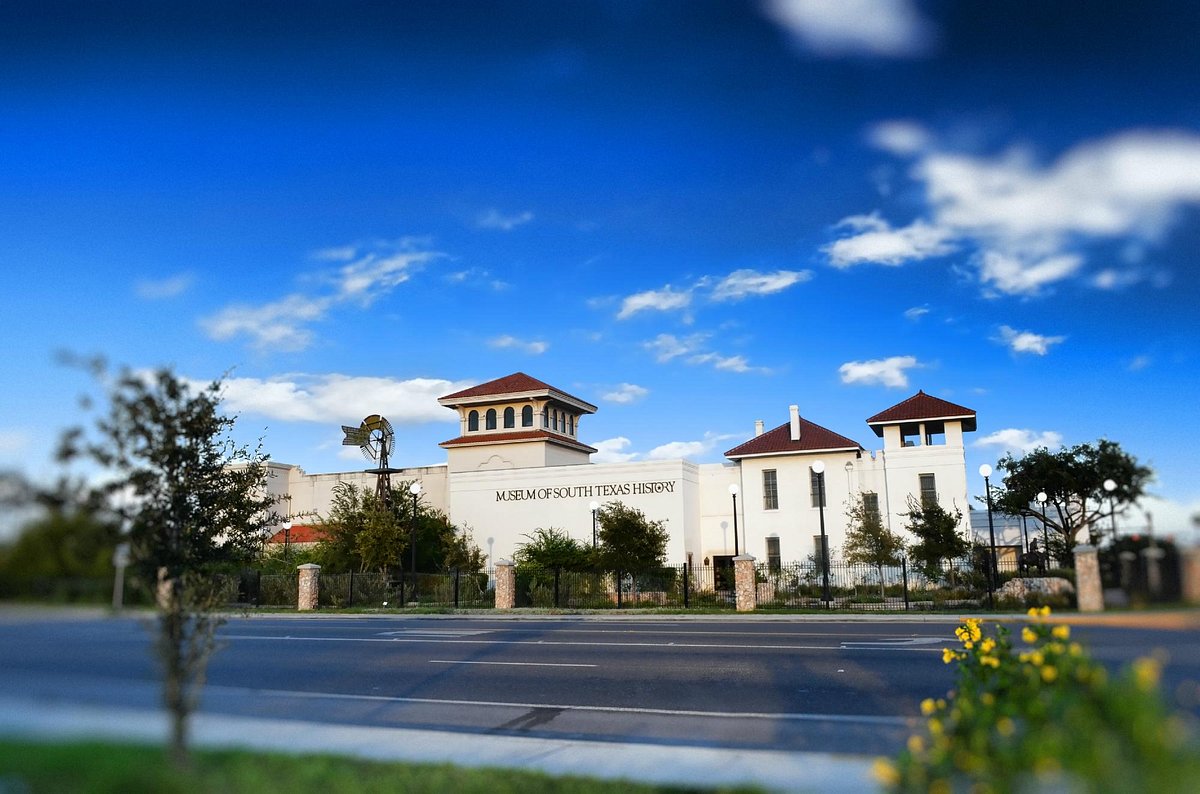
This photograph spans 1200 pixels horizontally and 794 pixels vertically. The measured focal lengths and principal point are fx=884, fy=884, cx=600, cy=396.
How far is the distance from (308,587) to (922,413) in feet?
103

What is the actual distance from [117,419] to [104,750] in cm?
273

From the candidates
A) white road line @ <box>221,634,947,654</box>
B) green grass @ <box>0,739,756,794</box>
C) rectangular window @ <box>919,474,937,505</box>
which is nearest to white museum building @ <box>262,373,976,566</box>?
rectangular window @ <box>919,474,937,505</box>

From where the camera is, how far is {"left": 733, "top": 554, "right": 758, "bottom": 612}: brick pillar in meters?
31.7

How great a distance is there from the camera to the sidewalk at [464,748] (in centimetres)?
676

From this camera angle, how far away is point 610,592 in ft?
130

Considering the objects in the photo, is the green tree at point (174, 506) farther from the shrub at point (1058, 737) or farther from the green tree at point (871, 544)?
the green tree at point (871, 544)

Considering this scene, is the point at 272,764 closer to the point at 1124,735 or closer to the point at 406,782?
the point at 406,782

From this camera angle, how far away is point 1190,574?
161 inches

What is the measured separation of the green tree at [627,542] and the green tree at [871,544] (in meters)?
8.96

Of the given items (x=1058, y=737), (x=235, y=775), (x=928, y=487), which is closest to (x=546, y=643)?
(x=235, y=775)

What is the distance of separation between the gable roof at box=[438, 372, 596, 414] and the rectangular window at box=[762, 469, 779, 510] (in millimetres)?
14588

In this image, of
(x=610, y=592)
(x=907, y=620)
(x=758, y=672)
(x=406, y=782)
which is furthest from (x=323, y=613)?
(x=406, y=782)

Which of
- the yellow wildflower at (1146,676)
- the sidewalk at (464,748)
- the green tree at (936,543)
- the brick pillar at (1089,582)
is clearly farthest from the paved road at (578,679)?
the green tree at (936,543)

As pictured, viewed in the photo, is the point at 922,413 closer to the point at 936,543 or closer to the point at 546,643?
the point at 936,543
